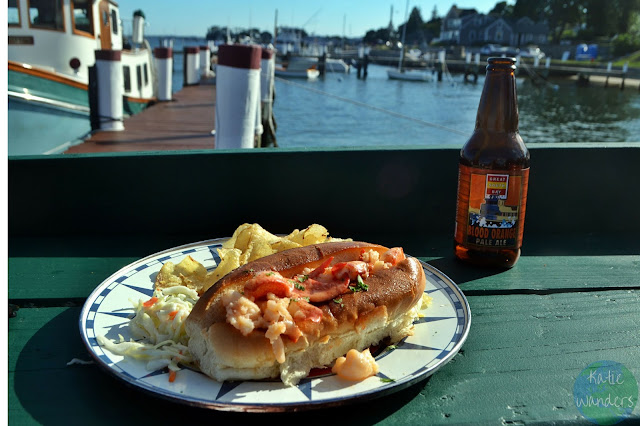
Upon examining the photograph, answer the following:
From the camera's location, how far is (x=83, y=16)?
53.0 feet

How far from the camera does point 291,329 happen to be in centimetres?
148

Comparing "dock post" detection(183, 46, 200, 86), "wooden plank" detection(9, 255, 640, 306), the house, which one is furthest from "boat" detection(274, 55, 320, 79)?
the house

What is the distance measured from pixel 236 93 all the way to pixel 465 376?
517 centimetres

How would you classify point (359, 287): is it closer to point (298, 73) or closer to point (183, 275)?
point (183, 275)

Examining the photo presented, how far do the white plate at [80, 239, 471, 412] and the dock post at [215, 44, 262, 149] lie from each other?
4.50 metres

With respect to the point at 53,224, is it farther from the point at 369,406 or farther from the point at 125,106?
the point at 125,106

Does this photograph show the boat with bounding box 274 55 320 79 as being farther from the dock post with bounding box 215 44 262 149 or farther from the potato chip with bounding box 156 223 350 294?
the potato chip with bounding box 156 223 350 294

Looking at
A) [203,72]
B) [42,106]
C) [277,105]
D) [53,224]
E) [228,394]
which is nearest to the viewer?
[228,394]

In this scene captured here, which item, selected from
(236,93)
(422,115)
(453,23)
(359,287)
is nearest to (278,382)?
(359,287)

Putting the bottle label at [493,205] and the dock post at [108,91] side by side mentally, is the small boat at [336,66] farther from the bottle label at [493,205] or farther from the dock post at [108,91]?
the bottle label at [493,205]

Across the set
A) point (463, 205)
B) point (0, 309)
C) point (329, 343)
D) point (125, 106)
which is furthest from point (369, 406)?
point (125, 106)

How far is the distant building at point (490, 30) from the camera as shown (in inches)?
4419

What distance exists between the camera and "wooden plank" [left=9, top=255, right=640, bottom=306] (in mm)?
2162

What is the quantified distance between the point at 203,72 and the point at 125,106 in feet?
36.7
